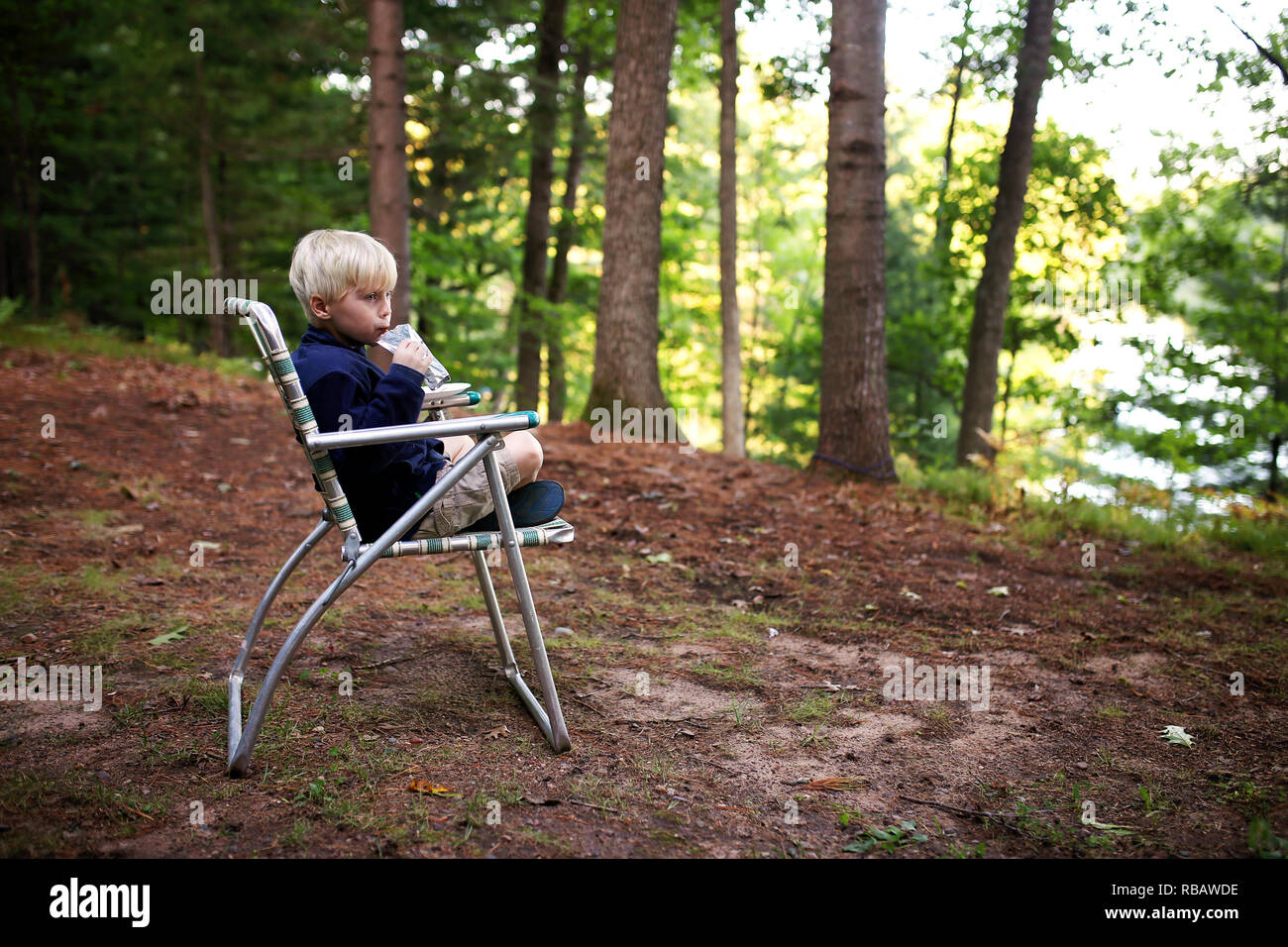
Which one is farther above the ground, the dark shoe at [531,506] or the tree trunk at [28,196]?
the tree trunk at [28,196]

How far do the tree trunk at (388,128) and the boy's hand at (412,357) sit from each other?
6.66 metres

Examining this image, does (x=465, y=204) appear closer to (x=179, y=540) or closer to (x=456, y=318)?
(x=456, y=318)

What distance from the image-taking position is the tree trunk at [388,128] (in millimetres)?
9109

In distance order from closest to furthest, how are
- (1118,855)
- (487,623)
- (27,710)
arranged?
(1118,855)
(27,710)
(487,623)

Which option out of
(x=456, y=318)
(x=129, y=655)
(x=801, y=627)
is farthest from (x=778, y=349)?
(x=129, y=655)

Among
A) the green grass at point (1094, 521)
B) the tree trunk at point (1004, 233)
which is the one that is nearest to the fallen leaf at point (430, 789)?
the green grass at point (1094, 521)

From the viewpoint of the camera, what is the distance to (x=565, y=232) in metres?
17.0

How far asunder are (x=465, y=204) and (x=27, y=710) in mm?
15104

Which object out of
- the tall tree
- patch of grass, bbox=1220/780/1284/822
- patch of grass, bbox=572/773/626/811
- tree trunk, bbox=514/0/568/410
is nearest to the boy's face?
patch of grass, bbox=572/773/626/811

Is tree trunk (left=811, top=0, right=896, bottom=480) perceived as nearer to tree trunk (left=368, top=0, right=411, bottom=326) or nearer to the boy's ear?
tree trunk (left=368, top=0, right=411, bottom=326)

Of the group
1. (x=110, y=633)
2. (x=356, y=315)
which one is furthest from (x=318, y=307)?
(x=110, y=633)

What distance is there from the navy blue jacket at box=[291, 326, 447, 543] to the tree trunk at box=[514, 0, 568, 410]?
1110 cm

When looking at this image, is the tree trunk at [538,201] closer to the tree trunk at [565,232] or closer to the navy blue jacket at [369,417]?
the tree trunk at [565,232]

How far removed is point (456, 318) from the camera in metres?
17.2
